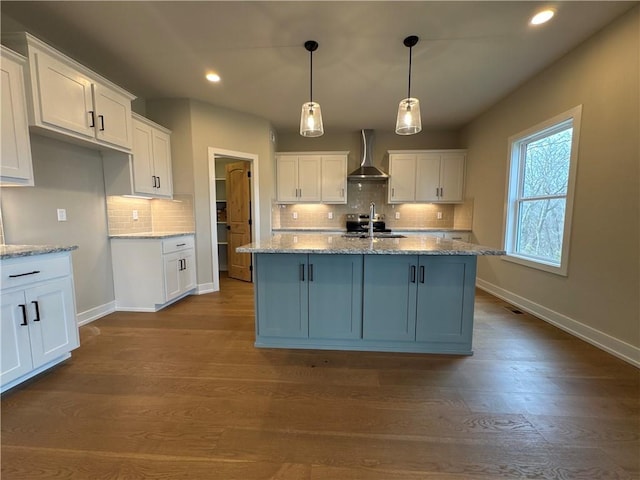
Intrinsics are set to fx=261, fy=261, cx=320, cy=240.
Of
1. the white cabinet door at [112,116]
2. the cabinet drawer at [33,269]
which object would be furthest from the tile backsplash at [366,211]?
the cabinet drawer at [33,269]

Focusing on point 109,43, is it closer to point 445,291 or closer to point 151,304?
point 151,304

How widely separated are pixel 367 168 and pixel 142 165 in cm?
354

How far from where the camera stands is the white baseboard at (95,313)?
277cm

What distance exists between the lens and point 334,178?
498 cm

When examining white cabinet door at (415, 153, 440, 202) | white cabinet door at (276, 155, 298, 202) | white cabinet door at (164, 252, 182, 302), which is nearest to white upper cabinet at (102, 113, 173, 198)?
white cabinet door at (164, 252, 182, 302)

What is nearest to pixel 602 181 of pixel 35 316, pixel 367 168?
pixel 367 168

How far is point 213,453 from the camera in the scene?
1.31m

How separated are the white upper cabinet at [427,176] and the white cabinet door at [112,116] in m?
3.98

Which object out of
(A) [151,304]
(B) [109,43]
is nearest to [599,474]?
(A) [151,304]

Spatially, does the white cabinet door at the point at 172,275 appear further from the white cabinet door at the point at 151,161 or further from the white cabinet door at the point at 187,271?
the white cabinet door at the point at 151,161

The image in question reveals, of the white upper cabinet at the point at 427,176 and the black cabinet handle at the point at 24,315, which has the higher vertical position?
the white upper cabinet at the point at 427,176

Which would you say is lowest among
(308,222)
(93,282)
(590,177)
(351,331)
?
(351,331)

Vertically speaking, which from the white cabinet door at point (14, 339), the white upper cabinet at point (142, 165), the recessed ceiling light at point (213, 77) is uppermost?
the recessed ceiling light at point (213, 77)

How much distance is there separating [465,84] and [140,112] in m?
4.33
